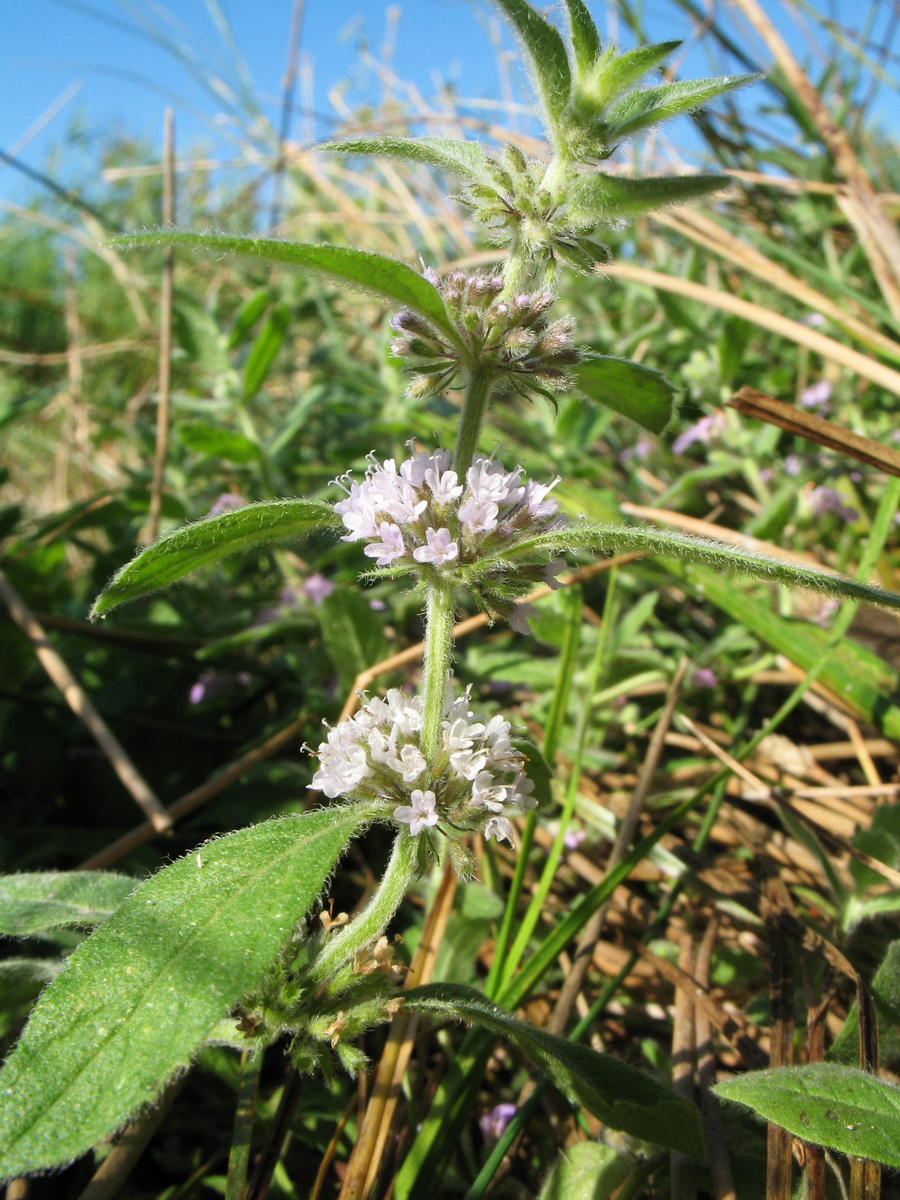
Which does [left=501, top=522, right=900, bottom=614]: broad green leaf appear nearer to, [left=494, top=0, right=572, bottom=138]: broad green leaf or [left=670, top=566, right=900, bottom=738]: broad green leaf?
[left=494, top=0, right=572, bottom=138]: broad green leaf

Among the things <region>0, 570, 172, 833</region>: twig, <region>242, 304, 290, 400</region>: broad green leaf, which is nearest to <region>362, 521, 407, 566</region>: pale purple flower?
<region>0, 570, 172, 833</region>: twig

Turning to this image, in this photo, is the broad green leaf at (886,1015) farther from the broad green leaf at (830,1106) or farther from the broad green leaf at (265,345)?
the broad green leaf at (265,345)

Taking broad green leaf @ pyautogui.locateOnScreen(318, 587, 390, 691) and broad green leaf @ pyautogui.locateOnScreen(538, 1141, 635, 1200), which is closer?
broad green leaf @ pyautogui.locateOnScreen(538, 1141, 635, 1200)

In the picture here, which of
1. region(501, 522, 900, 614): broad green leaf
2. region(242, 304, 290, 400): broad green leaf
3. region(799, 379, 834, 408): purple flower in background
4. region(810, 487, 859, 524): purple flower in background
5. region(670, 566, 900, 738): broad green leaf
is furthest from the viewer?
region(799, 379, 834, 408): purple flower in background

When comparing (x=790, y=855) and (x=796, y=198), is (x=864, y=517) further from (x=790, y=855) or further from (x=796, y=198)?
(x=796, y=198)

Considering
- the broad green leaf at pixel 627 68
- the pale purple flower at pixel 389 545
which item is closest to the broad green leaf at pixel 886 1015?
the pale purple flower at pixel 389 545

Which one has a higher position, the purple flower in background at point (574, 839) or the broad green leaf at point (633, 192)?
the broad green leaf at point (633, 192)
